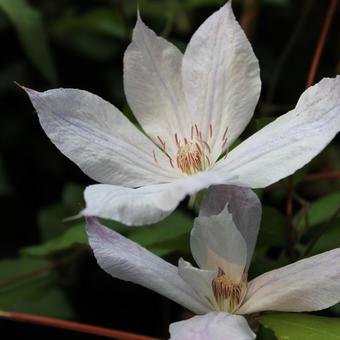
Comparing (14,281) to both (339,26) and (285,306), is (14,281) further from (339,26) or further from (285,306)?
(339,26)

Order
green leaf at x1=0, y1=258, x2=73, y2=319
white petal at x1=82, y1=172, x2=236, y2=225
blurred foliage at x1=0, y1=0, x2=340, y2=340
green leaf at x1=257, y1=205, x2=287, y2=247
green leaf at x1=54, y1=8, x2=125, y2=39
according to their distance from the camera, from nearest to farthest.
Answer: white petal at x1=82, y1=172, x2=236, y2=225, green leaf at x1=257, y1=205, x2=287, y2=247, green leaf at x1=0, y1=258, x2=73, y2=319, blurred foliage at x1=0, y1=0, x2=340, y2=340, green leaf at x1=54, y1=8, x2=125, y2=39

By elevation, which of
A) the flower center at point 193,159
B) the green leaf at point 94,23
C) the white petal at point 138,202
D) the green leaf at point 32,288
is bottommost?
the green leaf at point 32,288

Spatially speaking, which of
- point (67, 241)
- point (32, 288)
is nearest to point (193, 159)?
point (67, 241)

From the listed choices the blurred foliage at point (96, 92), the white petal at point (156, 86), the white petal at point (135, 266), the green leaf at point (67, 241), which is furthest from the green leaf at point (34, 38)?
the white petal at point (135, 266)

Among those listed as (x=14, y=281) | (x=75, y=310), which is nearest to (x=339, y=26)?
(x=75, y=310)

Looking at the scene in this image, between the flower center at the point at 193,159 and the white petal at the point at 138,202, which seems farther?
the flower center at the point at 193,159

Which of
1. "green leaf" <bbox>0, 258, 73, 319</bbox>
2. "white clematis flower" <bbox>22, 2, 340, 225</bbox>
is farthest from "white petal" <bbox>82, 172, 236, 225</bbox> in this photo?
"green leaf" <bbox>0, 258, 73, 319</bbox>

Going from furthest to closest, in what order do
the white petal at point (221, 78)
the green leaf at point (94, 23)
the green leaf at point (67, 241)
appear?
the green leaf at point (94, 23) → the green leaf at point (67, 241) → the white petal at point (221, 78)

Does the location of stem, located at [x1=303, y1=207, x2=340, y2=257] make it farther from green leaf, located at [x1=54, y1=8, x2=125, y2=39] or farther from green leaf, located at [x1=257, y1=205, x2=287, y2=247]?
green leaf, located at [x1=54, y1=8, x2=125, y2=39]

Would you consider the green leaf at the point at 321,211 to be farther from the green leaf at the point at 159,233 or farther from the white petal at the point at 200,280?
the white petal at the point at 200,280
